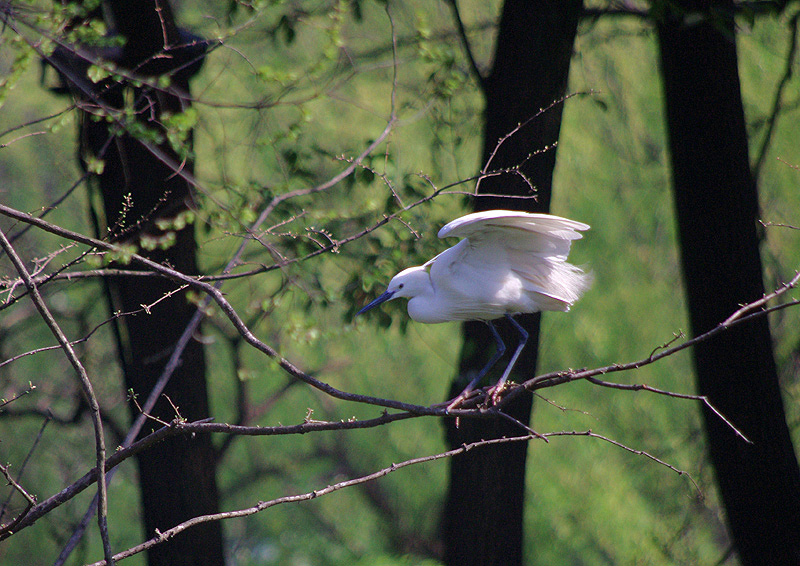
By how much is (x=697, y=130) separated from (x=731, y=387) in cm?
117

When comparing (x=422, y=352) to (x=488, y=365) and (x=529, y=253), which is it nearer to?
(x=488, y=365)

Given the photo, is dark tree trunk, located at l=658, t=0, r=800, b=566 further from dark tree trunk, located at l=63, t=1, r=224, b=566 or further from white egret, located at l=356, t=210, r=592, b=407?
dark tree trunk, located at l=63, t=1, r=224, b=566

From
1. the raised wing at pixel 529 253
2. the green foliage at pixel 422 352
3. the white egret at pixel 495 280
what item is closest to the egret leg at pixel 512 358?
the white egret at pixel 495 280

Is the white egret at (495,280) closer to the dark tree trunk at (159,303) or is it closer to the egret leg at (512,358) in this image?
the egret leg at (512,358)

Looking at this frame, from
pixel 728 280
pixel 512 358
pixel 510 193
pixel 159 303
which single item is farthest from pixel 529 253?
pixel 159 303

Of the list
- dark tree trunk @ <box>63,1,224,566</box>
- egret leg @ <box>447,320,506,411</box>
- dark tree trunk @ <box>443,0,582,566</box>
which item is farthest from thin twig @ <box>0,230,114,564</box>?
dark tree trunk @ <box>443,0,582,566</box>

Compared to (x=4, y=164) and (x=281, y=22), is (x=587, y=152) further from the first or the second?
(x=4, y=164)

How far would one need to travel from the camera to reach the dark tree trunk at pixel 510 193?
3.12 m

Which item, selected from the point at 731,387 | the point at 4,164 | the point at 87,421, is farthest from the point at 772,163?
the point at 4,164

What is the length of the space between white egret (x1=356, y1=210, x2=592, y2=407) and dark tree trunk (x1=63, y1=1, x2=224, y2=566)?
1.06 meters

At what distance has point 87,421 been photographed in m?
6.62

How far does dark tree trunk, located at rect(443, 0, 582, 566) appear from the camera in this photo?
Answer: 123 inches

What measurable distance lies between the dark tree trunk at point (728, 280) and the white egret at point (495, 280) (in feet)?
2.45

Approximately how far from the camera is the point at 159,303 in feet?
10.8
